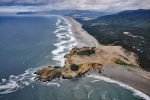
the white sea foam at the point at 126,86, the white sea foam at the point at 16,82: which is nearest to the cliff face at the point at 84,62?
the white sea foam at the point at 16,82

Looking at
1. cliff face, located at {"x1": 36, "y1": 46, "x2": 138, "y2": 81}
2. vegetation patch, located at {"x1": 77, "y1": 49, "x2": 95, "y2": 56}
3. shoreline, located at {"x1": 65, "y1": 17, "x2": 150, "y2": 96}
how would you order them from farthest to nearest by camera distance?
1. vegetation patch, located at {"x1": 77, "y1": 49, "x2": 95, "y2": 56}
2. cliff face, located at {"x1": 36, "y1": 46, "x2": 138, "y2": 81}
3. shoreline, located at {"x1": 65, "y1": 17, "x2": 150, "y2": 96}

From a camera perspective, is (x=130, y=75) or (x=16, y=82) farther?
(x=130, y=75)

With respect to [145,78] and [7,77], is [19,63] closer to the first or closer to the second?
[7,77]

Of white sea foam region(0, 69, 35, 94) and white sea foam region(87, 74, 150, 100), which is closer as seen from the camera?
white sea foam region(87, 74, 150, 100)

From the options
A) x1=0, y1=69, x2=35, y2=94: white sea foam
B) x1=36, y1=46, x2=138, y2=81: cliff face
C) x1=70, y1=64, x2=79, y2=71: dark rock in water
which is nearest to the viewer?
x1=0, y1=69, x2=35, y2=94: white sea foam

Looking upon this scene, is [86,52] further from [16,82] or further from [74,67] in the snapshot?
[16,82]

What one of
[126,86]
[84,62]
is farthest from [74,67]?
[126,86]

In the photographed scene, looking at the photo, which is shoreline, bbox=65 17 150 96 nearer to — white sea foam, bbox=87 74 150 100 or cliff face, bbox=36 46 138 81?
white sea foam, bbox=87 74 150 100

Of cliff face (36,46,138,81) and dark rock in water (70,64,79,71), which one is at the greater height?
dark rock in water (70,64,79,71)

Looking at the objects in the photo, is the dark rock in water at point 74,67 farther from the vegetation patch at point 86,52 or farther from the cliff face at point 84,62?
the vegetation patch at point 86,52

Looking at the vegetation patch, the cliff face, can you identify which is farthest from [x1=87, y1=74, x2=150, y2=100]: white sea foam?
the vegetation patch
